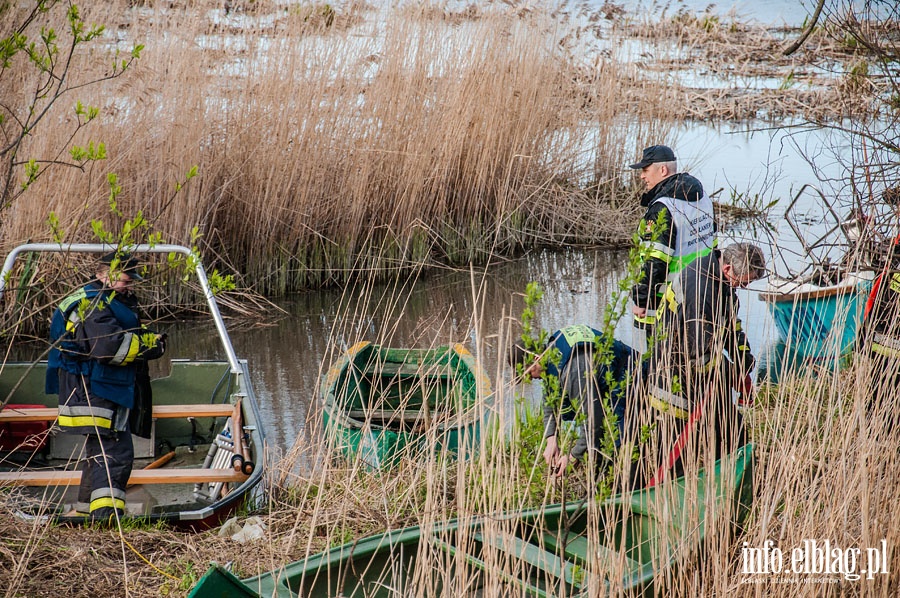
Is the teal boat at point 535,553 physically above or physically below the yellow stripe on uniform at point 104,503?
above

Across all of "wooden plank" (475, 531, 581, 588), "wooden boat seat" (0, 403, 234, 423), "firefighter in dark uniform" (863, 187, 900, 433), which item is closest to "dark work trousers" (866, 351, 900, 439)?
"firefighter in dark uniform" (863, 187, 900, 433)

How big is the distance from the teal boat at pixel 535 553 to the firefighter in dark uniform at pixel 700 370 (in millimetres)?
130

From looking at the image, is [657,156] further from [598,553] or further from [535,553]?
[598,553]

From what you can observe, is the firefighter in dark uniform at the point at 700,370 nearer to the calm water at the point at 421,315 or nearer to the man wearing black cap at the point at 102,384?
the calm water at the point at 421,315

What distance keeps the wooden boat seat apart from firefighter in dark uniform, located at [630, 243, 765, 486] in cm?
252

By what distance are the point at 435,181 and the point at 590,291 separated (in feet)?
6.61

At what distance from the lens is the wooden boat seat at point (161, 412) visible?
503 centimetres

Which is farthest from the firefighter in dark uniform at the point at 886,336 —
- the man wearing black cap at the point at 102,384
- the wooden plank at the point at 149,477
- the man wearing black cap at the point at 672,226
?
the man wearing black cap at the point at 102,384

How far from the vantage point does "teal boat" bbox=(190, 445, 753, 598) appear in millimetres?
2693

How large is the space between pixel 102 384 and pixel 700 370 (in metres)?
3.04

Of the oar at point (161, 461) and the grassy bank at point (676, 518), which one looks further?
the oar at point (161, 461)

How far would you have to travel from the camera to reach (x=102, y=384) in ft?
15.4

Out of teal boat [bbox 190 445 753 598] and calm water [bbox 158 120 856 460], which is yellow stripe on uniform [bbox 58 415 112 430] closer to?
calm water [bbox 158 120 856 460]

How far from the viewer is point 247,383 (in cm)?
570
